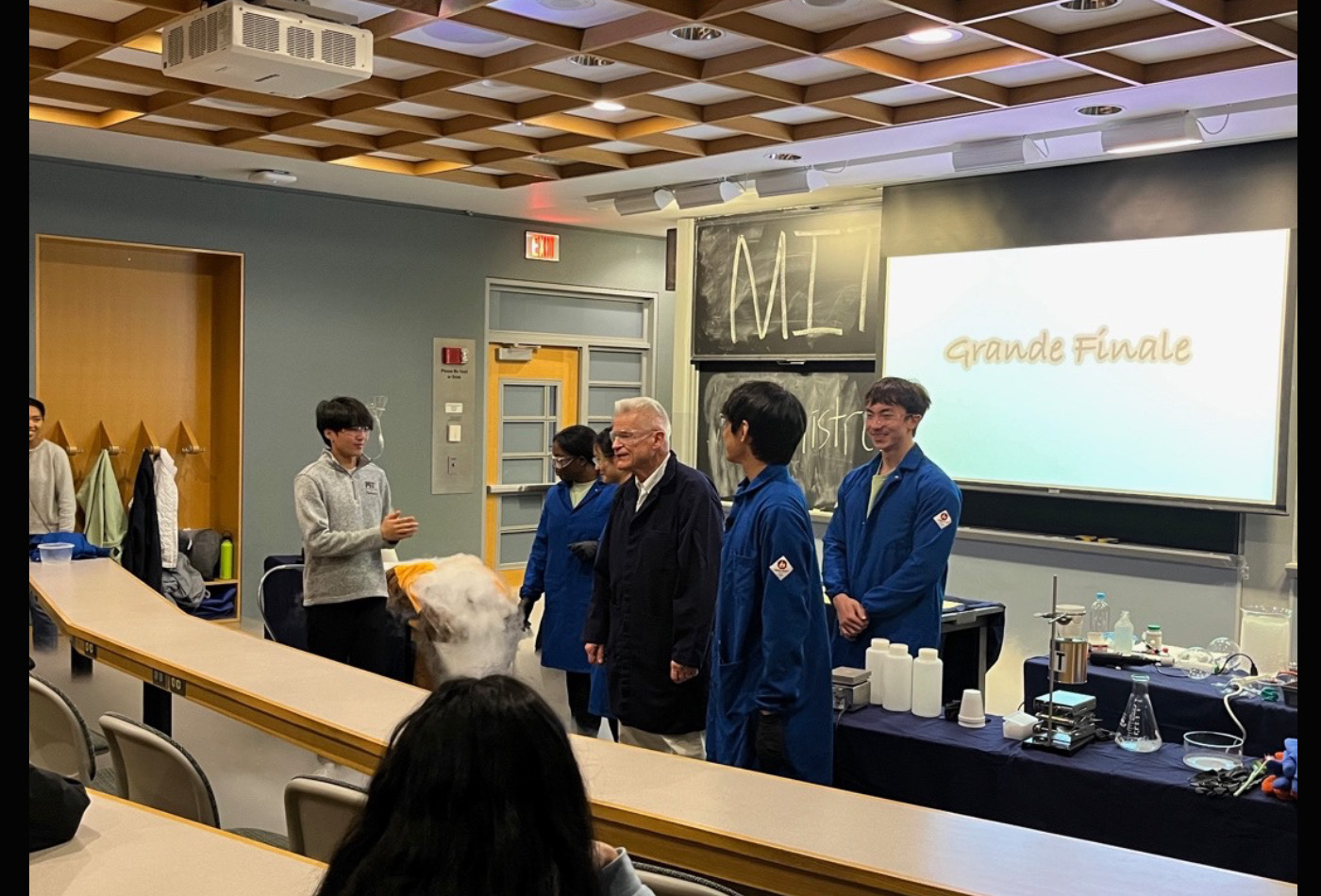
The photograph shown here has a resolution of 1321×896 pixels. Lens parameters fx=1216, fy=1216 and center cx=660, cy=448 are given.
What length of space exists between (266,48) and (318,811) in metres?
2.50

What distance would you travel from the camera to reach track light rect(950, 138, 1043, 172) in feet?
19.3

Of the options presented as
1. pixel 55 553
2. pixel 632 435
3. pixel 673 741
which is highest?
pixel 632 435

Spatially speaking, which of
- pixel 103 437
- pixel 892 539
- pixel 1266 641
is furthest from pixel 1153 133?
pixel 103 437

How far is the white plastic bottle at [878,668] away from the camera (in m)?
3.53

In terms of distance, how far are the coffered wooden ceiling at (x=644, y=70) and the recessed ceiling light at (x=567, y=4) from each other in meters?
0.01

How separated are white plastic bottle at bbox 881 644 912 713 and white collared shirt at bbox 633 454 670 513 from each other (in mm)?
833

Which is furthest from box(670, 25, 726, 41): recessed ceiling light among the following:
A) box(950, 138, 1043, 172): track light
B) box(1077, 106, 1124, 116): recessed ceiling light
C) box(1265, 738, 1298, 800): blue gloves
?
box(1265, 738, 1298, 800): blue gloves

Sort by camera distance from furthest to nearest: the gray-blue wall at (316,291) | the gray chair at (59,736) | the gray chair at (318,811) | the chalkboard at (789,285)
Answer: the chalkboard at (789,285), the gray-blue wall at (316,291), the gray chair at (59,736), the gray chair at (318,811)

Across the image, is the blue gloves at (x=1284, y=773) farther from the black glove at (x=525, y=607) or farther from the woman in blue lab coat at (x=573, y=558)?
the black glove at (x=525, y=607)

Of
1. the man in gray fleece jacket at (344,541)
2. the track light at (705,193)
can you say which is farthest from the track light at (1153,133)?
the man in gray fleece jacket at (344,541)

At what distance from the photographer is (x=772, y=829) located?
2086mm

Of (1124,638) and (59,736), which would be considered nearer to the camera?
(59,736)

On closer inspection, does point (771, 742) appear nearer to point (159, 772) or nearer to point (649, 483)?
point (649, 483)

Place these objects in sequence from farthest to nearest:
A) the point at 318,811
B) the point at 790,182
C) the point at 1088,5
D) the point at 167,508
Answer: the point at 167,508 < the point at 790,182 < the point at 1088,5 < the point at 318,811
